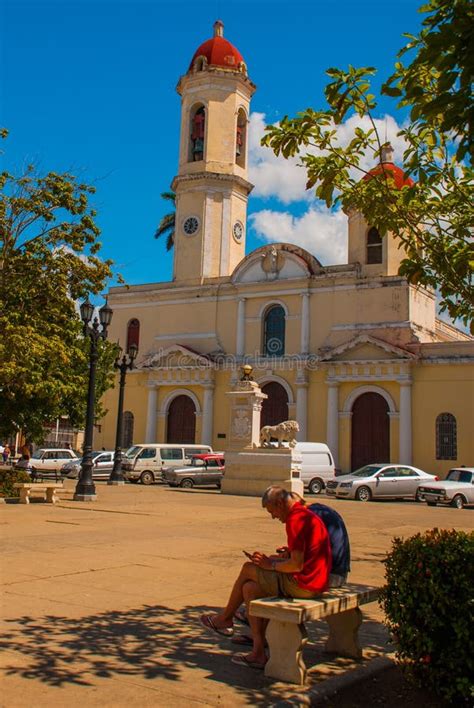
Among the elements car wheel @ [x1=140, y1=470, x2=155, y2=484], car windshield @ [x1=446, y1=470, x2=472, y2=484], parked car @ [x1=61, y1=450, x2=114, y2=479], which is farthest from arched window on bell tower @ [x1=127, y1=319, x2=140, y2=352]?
car windshield @ [x1=446, y1=470, x2=472, y2=484]

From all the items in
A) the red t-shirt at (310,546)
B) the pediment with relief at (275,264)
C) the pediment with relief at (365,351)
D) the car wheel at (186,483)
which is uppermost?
the pediment with relief at (275,264)

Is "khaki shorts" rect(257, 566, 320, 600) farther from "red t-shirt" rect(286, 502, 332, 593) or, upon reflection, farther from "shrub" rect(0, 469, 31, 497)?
"shrub" rect(0, 469, 31, 497)

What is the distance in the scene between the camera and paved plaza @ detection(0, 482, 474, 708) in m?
4.33

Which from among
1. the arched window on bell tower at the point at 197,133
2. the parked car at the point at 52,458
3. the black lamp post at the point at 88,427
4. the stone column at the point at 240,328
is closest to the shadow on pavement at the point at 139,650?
the black lamp post at the point at 88,427

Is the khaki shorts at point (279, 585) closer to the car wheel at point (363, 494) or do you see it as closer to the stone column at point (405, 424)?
the car wheel at point (363, 494)

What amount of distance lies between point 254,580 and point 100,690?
1.31 m

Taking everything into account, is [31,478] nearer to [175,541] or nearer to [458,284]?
[175,541]

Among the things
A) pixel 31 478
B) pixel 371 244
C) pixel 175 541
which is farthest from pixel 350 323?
pixel 175 541

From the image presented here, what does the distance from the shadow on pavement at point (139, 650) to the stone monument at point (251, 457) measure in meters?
16.0

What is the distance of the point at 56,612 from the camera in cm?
601

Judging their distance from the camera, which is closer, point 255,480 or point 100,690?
point 100,690

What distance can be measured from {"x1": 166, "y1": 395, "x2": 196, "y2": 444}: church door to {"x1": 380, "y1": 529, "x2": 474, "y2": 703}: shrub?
34.0m

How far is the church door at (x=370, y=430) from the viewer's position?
1294 inches

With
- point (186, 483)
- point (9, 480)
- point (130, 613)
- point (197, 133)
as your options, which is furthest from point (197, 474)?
point (130, 613)
